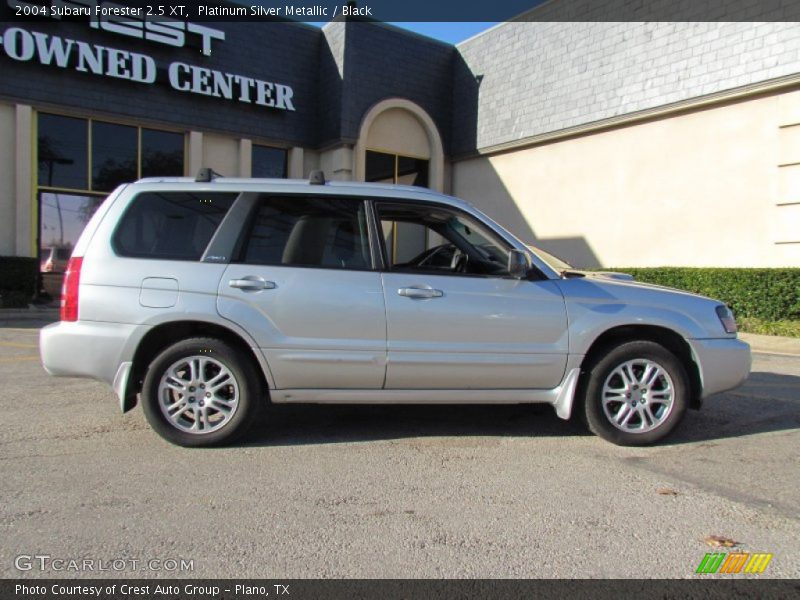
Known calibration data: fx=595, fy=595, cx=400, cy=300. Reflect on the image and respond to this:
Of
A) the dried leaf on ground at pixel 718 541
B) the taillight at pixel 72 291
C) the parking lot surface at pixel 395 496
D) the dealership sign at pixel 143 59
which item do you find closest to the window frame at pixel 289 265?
the taillight at pixel 72 291

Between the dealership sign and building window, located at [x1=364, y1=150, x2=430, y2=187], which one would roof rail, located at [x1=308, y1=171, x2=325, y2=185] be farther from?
building window, located at [x1=364, y1=150, x2=430, y2=187]

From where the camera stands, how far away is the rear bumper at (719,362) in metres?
4.50

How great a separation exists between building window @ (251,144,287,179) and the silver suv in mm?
12994

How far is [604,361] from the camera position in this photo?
14.6 ft

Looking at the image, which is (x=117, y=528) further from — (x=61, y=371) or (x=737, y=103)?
(x=737, y=103)

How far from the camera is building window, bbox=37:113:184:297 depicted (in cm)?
1427

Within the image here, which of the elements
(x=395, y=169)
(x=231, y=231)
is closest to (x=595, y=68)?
(x=395, y=169)

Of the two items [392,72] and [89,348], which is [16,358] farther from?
[392,72]

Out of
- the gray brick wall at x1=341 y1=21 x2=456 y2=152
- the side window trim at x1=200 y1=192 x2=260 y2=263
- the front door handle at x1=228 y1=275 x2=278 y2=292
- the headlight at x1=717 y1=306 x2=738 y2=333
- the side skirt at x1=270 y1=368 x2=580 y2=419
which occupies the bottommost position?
the side skirt at x1=270 y1=368 x2=580 y2=419

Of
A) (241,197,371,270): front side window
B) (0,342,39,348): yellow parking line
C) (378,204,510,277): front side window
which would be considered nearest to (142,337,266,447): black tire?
(241,197,371,270): front side window

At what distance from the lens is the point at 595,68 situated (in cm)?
1516

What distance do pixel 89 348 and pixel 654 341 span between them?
13.7 feet

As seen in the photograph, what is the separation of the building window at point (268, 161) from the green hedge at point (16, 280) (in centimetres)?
608

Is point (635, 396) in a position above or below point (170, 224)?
below
